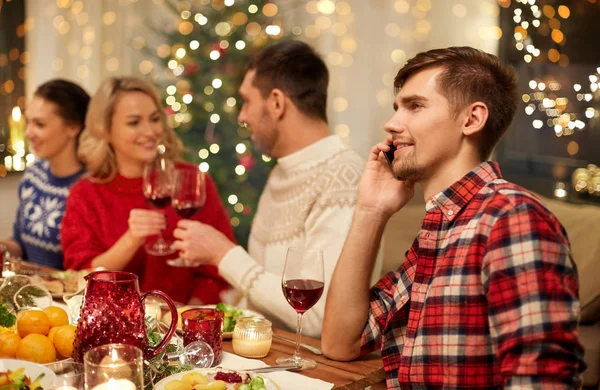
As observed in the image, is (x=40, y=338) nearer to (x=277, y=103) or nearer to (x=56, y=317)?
(x=56, y=317)

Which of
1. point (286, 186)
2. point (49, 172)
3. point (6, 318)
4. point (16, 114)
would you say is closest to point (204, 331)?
point (6, 318)

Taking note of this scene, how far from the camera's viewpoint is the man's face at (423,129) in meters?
1.63

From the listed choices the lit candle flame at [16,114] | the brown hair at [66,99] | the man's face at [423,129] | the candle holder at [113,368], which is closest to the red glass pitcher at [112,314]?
the candle holder at [113,368]

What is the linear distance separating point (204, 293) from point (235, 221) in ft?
6.01

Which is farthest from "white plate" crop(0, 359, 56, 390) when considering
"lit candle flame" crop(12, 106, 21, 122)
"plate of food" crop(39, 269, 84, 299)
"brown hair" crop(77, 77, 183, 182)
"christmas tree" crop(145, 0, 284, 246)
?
"lit candle flame" crop(12, 106, 21, 122)

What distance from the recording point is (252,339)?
1637 mm

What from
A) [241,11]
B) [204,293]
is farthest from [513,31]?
[204,293]

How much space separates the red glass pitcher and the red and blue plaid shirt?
0.56 meters

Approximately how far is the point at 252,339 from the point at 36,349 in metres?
0.48

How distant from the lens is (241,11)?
182 inches

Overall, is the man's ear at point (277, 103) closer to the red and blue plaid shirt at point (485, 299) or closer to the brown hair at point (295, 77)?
the brown hair at point (295, 77)

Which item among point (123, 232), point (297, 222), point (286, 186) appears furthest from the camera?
point (123, 232)

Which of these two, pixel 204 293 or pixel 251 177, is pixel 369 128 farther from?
pixel 204 293

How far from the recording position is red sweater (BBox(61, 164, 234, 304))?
9.26ft
